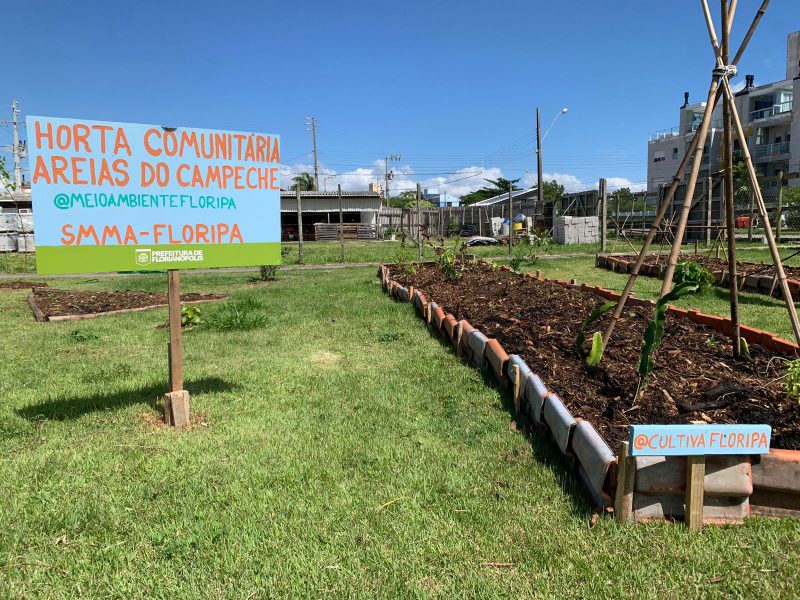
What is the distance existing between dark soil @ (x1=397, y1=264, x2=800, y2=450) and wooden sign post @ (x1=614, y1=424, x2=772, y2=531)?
510 millimetres

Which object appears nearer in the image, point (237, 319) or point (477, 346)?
point (477, 346)

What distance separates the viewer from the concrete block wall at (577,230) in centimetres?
2422

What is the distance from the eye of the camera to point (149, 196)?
145 inches

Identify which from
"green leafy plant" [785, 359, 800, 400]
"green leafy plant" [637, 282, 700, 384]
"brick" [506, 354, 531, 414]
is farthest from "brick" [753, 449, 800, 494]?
"brick" [506, 354, 531, 414]

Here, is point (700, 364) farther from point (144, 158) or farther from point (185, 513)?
point (144, 158)

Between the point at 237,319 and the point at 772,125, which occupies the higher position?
the point at 772,125

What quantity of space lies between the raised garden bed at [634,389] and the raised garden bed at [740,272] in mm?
2242

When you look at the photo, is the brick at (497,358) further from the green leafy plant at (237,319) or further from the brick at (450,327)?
the green leafy plant at (237,319)

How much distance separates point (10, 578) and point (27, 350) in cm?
479

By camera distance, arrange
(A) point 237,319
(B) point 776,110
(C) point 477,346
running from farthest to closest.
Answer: (B) point 776,110 < (A) point 237,319 < (C) point 477,346

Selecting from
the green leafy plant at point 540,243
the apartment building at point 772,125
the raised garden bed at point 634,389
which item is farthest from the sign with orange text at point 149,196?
the apartment building at point 772,125

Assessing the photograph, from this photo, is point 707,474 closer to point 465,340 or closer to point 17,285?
point 465,340

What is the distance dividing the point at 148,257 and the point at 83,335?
3916mm

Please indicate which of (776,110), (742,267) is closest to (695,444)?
(742,267)
